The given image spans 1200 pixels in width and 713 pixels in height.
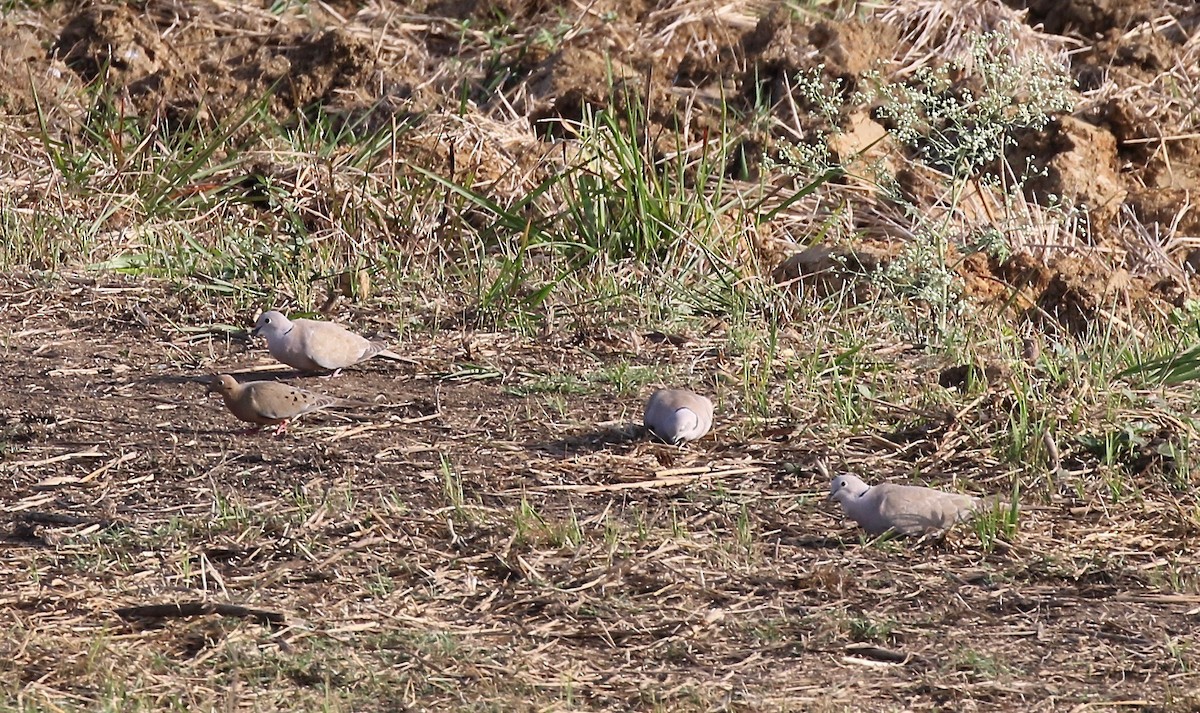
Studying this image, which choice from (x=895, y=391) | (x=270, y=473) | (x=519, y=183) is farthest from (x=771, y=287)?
(x=270, y=473)

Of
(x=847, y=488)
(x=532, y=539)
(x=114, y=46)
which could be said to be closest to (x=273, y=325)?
(x=532, y=539)

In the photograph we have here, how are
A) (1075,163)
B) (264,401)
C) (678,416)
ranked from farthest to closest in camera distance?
(1075,163)
(264,401)
(678,416)

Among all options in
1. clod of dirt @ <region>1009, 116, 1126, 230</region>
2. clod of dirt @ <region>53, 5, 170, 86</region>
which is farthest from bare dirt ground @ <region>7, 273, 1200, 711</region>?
clod of dirt @ <region>53, 5, 170, 86</region>

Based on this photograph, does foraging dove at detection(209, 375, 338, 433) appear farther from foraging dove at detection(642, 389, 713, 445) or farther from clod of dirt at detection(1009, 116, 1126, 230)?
clod of dirt at detection(1009, 116, 1126, 230)

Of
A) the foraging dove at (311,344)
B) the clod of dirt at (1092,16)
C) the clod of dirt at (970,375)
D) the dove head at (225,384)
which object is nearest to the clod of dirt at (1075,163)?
the clod of dirt at (1092,16)

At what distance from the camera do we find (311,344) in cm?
551

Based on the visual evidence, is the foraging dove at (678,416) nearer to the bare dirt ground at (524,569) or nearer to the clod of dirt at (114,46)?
the bare dirt ground at (524,569)

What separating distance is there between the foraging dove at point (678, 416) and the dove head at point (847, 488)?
0.64m

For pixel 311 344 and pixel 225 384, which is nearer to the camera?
pixel 225 384

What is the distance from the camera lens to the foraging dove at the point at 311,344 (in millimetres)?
5516

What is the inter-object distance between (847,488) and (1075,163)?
4.10 m

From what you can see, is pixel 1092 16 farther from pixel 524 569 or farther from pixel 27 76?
pixel 524 569

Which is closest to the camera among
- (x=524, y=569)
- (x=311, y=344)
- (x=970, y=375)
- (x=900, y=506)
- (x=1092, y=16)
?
(x=524, y=569)

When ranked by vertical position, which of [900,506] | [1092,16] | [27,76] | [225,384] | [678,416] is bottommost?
[27,76]
